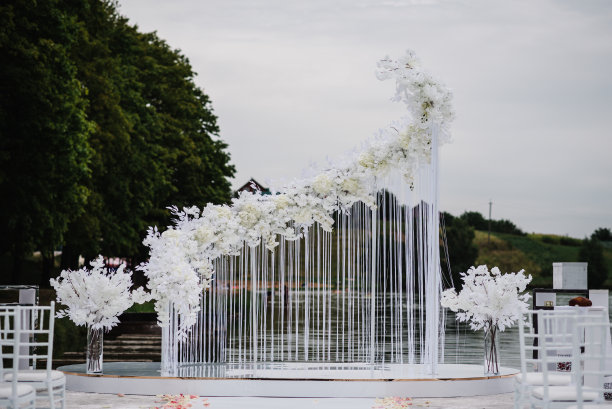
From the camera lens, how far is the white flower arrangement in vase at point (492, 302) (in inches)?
407

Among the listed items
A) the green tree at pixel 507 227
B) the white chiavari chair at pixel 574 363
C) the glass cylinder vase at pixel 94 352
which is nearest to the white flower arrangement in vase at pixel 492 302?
the white chiavari chair at pixel 574 363

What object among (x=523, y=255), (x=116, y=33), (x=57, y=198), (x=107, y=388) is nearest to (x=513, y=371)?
(x=107, y=388)

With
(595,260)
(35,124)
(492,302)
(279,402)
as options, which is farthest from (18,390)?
(595,260)

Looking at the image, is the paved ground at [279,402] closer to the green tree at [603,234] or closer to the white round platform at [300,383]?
the white round platform at [300,383]

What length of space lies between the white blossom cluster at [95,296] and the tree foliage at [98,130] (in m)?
8.68

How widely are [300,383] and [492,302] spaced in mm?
2491

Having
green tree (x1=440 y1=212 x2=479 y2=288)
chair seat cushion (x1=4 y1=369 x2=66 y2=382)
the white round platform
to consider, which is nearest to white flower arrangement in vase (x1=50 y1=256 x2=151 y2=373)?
the white round platform

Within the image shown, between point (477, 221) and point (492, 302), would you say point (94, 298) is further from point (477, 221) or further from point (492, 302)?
point (477, 221)

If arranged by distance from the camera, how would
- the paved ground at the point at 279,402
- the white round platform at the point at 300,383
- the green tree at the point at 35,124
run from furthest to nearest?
the green tree at the point at 35,124
the white round platform at the point at 300,383
the paved ground at the point at 279,402

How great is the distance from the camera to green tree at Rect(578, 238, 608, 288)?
8431cm

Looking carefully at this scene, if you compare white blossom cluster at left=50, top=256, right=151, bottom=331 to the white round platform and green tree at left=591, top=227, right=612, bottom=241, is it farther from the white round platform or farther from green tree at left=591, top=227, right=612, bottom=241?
green tree at left=591, top=227, right=612, bottom=241

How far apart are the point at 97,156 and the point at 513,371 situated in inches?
619

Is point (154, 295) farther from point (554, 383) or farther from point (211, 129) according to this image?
point (211, 129)

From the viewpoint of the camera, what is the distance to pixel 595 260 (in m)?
84.3
